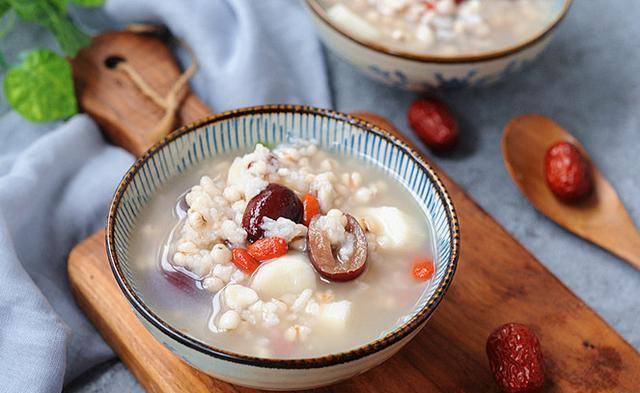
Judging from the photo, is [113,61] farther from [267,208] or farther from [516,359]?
[516,359]

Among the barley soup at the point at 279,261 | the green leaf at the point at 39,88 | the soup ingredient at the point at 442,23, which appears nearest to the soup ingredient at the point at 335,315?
the barley soup at the point at 279,261

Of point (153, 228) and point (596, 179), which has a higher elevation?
point (153, 228)

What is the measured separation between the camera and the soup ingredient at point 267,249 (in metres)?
2.01

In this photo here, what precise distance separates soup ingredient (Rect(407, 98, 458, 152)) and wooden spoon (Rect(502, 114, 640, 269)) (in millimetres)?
199

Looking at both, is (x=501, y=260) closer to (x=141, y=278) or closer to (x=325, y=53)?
(x=141, y=278)

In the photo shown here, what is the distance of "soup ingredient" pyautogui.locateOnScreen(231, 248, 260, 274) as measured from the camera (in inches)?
79.4

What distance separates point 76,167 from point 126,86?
390mm

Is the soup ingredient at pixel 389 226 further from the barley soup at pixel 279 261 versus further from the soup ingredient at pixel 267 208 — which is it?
the soup ingredient at pixel 267 208

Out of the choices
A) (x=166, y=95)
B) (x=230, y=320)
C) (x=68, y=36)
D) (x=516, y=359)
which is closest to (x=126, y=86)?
(x=166, y=95)

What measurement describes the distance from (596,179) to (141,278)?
1730mm

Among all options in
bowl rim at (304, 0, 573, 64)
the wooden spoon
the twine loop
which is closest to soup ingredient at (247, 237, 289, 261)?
the twine loop

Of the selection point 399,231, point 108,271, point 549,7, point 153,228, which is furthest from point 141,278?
point 549,7

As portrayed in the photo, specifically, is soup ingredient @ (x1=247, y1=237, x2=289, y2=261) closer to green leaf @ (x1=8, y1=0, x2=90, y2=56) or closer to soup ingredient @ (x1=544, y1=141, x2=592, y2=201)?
soup ingredient @ (x1=544, y1=141, x2=592, y2=201)

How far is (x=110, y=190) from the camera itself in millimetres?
2717
